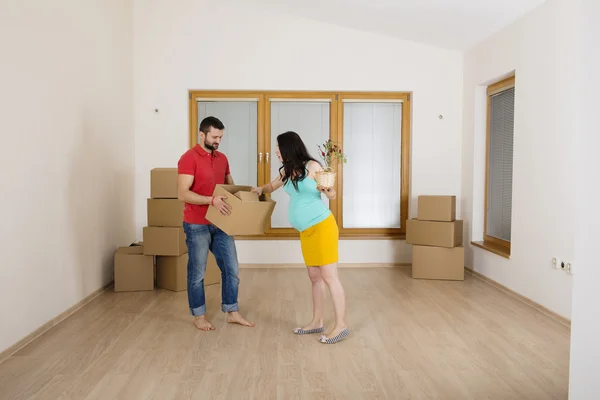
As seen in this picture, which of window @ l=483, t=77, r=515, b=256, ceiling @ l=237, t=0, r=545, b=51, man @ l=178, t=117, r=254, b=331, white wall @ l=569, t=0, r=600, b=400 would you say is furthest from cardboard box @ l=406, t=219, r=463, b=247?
white wall @ l=569, t=0, r=600, b=400

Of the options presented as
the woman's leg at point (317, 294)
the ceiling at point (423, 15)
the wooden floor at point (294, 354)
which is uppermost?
the ceiling at point (423, 15)

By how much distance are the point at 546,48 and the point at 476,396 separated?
2.83 m

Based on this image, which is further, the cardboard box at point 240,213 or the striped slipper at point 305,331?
the striped slipper at point 305,331

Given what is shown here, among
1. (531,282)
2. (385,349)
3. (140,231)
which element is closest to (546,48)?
(531,282)

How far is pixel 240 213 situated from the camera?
10.5ft

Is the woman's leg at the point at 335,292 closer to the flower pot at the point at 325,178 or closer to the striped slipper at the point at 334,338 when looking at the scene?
the striped slipper at the point at 334,338

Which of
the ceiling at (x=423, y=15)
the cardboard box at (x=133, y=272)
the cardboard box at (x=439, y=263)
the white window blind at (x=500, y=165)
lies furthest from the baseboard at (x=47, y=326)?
the white window blind at (x=500, y=165)

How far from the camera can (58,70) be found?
12.0 ft

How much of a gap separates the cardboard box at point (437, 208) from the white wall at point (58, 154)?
308 centimetres

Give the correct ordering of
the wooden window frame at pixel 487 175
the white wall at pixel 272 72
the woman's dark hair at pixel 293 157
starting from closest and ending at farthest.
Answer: the woman's dark hair at pixel 293 157
the wooden window frame at pixel 487 175
the white wall at pixel 272 72

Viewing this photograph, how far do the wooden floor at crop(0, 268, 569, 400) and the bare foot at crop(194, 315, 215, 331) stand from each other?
0.20 feet

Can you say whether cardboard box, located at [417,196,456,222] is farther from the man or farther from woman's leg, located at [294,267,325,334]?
the man

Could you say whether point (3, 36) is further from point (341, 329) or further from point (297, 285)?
point (297, 285)

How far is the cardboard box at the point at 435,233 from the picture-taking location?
16.8 feet
